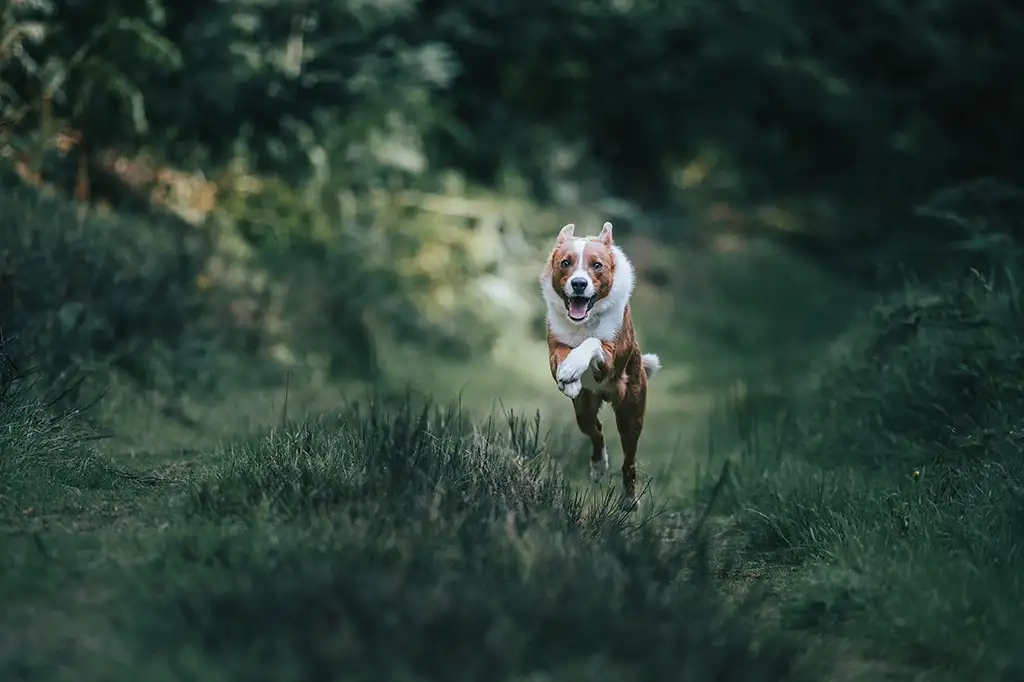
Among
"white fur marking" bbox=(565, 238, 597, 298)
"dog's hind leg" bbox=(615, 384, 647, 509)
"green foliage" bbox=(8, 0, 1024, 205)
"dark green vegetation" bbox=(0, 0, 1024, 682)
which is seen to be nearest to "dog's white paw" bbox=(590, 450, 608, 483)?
"dog's hind leg" bbox=(615, 384, 647, 509)

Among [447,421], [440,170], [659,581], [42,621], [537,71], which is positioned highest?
[537,71]

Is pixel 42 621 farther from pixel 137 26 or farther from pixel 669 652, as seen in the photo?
pixel 137 26

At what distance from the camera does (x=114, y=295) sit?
372 inches

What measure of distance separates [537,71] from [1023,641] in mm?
14510

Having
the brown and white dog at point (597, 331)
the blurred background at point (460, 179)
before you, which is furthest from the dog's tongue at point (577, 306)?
the blurred background at point (460, 179)

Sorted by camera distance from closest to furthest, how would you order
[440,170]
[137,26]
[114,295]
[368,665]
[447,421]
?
[368,665] → [447,421] → [114,295] → [137,26] → [440,170]

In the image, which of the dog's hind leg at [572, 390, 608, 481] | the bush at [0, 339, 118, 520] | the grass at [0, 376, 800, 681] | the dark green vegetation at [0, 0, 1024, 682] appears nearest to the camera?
the grass at [0, 376, 800, 681]

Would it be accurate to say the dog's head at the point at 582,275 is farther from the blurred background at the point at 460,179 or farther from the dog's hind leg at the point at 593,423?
the blurred background at the point at 460,179

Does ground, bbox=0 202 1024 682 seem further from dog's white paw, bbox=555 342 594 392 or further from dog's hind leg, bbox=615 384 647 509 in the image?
dog's white paw, bbox=555 342 594 392

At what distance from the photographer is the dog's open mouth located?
652 cm

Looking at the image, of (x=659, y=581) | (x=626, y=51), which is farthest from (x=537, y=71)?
(x=659, y=581)

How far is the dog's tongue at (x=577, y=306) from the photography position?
21.4 ft

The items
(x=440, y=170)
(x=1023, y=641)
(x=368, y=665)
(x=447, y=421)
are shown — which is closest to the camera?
(x=368, y=665)

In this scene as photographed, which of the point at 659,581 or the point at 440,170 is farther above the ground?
the point at 440,170
